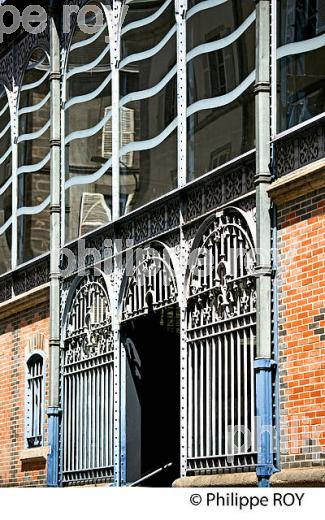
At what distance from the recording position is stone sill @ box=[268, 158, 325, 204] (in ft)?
46.2

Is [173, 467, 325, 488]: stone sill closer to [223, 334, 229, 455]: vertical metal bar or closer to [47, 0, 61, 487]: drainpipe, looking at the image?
[223, 334, 229, 455]: vertical metal bar

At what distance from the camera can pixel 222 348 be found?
16.0 m

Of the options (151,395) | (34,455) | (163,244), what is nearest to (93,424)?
(151,395)

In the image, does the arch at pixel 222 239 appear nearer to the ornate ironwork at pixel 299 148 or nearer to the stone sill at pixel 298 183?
the stone sill at pixel 298 183

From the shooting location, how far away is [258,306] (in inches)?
583

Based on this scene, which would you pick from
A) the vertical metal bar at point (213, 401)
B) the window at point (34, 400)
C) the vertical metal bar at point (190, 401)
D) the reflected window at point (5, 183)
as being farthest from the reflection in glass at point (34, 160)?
the vertical metal bar at point (213, 401)

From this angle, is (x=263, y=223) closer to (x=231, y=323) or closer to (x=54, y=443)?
(x=231, y=323)

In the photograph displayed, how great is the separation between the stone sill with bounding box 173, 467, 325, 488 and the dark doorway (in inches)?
96.9

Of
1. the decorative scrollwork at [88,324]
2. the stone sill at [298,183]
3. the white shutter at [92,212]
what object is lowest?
the decorative scrollwork at [88,324]

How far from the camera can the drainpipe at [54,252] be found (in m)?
20.6

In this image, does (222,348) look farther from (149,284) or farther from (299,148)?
(299,148)

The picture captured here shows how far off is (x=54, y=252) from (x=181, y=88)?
455cm

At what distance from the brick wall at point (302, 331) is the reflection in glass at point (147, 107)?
3412 millimetres

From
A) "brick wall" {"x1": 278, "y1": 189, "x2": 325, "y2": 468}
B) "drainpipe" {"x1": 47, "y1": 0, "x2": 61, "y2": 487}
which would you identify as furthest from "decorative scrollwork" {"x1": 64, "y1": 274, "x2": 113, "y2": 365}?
"brick wall" {"x1": 278, "y1": 189, "x2": 325, "y2": 468}
